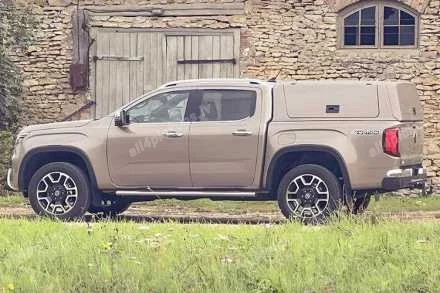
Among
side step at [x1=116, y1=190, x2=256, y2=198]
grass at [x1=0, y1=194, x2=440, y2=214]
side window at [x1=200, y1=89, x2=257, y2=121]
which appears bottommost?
grass at [x1=0, y1=194, x2=440, y2=214]

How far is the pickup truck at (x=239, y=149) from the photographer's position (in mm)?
11750

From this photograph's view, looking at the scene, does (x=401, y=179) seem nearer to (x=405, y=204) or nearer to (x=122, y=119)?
(x=122, y=119)

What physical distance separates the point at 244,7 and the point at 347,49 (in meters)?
2.10

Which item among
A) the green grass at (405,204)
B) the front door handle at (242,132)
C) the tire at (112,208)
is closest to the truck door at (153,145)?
the front door handle at (242,132)

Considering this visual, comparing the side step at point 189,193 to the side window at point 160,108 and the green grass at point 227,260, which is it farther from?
the green grass at point 227,260

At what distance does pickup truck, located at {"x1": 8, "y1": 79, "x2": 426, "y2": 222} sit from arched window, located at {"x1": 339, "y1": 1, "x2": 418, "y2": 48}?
5.66m

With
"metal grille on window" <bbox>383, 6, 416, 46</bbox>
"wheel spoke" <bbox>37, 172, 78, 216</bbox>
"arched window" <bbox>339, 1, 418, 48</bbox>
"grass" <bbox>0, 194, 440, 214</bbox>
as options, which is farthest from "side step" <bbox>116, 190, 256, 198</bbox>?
"metal grille on window" <bbox>383, 6, 416, 46</bbox>

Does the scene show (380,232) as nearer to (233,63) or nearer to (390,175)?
(390,175)

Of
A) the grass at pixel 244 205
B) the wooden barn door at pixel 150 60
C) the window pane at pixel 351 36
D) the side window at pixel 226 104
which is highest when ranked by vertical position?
the window pane at pixel 351 36

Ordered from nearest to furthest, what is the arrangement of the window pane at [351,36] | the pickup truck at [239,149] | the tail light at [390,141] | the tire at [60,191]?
the tail light at [390,141]
the pickup truck at [239,149]
the tire at [60,191]
the window pane at [351,36]

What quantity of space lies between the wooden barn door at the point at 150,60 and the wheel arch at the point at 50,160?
6007 millimetres

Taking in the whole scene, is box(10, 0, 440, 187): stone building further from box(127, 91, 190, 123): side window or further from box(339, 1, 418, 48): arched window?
box(127, 91, 190, 123): side window

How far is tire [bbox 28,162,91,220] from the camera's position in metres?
12.5

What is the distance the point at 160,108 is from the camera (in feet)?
41.6
